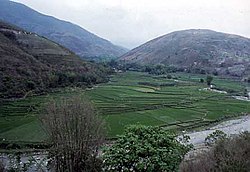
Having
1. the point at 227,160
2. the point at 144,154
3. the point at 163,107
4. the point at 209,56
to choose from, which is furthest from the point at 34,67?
the point at 209,56

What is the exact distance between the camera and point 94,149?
22875mm

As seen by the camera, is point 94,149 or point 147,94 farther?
point 147,94

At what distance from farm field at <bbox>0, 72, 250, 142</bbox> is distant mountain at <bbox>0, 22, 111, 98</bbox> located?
594 cm

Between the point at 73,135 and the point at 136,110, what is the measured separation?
3318cm

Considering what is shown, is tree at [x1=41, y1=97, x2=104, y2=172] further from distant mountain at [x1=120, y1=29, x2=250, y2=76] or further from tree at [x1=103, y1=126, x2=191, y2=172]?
distant mountain at [x1=120, y1=29, x2=250, y2=76]

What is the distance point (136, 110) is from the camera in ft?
182

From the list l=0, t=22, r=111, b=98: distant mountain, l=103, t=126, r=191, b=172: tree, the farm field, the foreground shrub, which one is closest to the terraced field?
the farm field

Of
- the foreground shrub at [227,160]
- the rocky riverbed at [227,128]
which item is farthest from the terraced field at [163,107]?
the foreground shrub at [227,160]

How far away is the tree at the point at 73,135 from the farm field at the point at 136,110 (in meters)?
15.3

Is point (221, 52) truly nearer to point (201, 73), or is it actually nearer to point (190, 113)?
point (201, 73)

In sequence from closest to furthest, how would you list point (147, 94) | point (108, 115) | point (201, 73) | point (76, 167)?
point (76, 167) → point (108, 115) → point (147, 94) → point (201, 73)

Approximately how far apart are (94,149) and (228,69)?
125 meters

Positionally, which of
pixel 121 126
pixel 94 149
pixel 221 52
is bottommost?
pixel 121 126

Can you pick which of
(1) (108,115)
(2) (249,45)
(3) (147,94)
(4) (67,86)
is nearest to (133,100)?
(3) (147,94)
